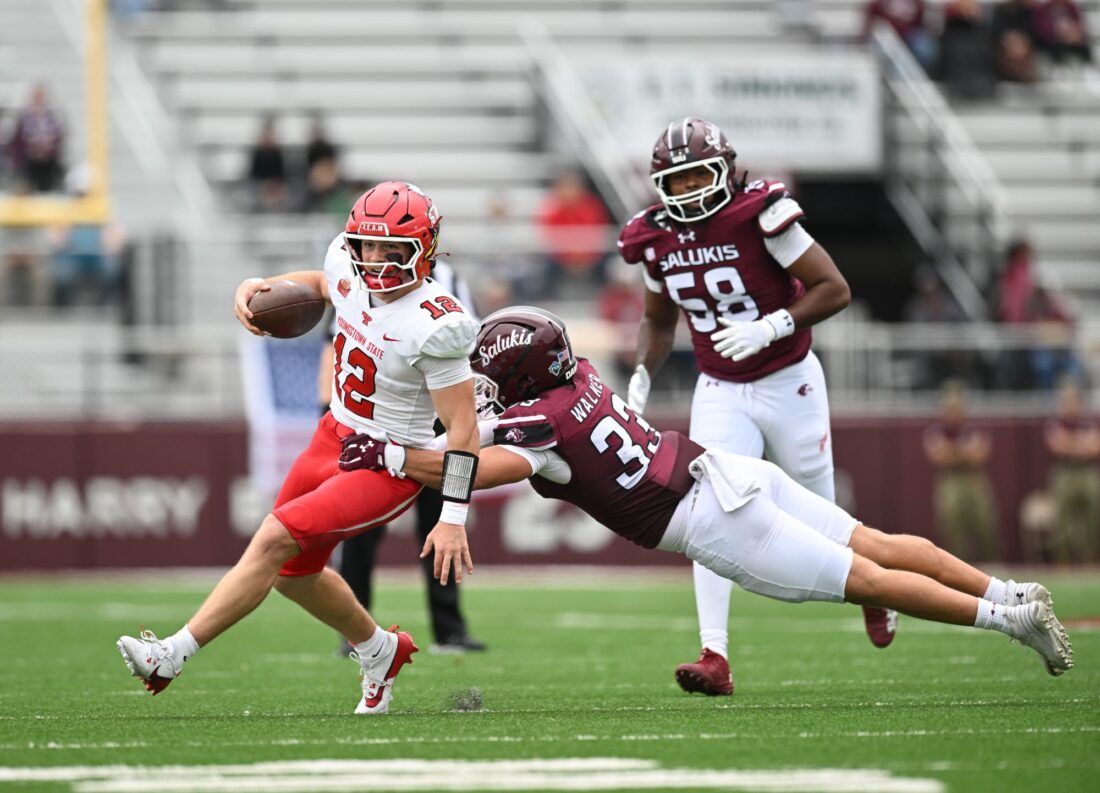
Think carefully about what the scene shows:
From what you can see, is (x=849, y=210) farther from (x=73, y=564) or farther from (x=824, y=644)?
(x=824, y=644)

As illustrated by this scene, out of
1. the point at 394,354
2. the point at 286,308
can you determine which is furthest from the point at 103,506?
the point at 394,354

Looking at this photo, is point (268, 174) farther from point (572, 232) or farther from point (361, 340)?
point (361, 340)

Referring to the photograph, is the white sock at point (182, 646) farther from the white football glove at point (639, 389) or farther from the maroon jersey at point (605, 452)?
the white football glove at point (639, 389)

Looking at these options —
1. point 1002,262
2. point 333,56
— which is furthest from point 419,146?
point 1002,262

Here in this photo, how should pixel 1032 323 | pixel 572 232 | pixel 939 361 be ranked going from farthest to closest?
pixel 572 232 → pixel 1032 323 → pixel 939 361

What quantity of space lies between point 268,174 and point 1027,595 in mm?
11178

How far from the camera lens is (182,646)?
533cm

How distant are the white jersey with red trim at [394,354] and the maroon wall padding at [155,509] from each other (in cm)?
844

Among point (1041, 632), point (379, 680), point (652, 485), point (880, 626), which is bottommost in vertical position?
point (880, 626)

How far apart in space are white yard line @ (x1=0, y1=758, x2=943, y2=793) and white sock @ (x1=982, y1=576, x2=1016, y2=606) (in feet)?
5.55

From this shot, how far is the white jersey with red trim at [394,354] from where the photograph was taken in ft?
17.7

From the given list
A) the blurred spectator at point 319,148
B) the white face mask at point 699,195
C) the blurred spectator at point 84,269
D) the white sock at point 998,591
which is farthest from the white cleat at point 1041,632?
the blurred spectator at point 319,148

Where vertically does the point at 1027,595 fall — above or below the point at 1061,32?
above

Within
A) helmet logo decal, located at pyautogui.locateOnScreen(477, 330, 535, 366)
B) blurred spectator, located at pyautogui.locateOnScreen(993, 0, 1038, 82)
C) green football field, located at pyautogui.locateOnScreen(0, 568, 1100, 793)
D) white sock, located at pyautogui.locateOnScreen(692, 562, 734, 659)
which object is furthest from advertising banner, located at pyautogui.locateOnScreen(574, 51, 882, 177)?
helmet logo decal, located at pyautogui.locateOnScreen(477, 330, 535, 366)
